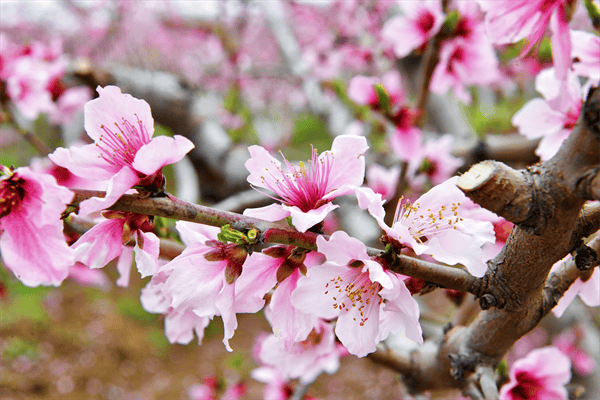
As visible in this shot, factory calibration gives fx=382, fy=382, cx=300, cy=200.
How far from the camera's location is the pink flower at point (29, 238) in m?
0.45

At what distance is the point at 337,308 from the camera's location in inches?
21.0

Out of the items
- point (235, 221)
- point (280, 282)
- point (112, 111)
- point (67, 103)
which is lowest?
point (67, 103)

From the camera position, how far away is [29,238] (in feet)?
1.52

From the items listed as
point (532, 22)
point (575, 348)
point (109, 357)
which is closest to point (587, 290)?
point (532, 22)

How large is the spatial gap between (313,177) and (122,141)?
27 centimetres

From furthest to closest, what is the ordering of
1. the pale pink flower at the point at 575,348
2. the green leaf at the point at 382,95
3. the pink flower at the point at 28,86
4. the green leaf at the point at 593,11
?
1. the pale pink flower at the point at 575,348
2. the pink flower at the point at 28,86
3. the green leaf at the point at 382,95
4. the green leaf at the point at 593,11

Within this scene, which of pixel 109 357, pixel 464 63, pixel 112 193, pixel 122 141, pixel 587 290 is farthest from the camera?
pixel 109 357

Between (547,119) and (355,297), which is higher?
(547,119)

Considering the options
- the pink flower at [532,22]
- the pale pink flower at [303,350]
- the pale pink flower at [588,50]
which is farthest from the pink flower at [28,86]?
the pale pink flower at [588,50]

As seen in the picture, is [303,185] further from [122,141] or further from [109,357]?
[109,357]

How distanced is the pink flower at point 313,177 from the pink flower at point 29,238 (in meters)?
0.23

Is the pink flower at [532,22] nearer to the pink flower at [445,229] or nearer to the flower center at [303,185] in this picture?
the pink flower at [445,229]

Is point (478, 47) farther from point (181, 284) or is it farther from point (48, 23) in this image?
point (48, 23)

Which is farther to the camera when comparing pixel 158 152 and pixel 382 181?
pixel 382 181
